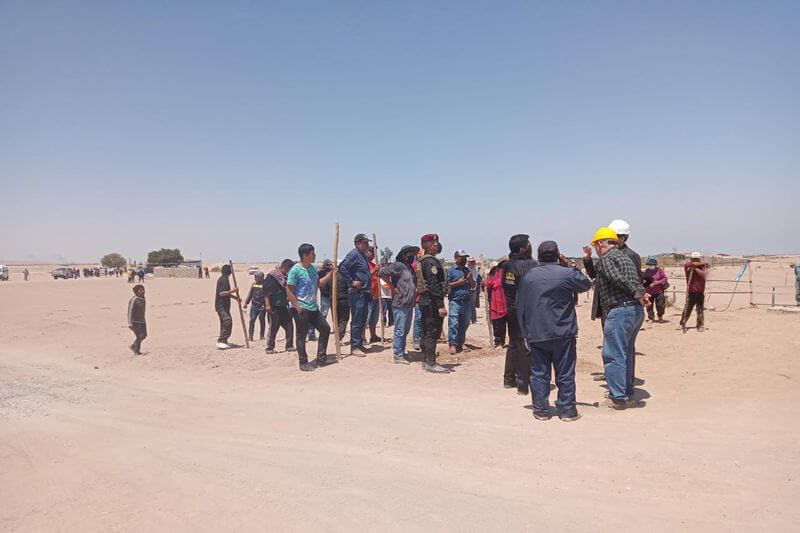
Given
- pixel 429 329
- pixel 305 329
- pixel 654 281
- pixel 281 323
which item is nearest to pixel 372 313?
pixel 281 323

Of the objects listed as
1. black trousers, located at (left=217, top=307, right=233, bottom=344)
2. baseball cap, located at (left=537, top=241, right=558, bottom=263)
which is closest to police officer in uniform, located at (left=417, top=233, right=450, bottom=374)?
baseball cap, located at (left=537, top=241, right=558, bottom=263)

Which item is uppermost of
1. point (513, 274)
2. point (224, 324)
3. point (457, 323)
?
point (513, 274)

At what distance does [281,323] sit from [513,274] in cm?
525

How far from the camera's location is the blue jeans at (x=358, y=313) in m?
8.94

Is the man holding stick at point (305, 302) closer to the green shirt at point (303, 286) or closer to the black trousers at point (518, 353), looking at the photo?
the green shirt at point (303, 286)

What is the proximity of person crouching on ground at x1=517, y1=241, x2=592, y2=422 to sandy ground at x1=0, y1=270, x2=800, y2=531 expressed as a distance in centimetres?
27

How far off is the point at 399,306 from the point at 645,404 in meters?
3.80

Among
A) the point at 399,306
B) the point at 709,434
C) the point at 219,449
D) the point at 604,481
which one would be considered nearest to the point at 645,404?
the point at 709,434

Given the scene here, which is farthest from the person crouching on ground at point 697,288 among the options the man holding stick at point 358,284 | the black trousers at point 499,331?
the man holding stick at point 358,284

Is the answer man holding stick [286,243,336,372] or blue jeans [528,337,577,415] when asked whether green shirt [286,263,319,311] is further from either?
blue jeans [528,337,577,415]

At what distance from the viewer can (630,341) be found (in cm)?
545

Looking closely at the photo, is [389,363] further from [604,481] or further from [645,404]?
[604,481]

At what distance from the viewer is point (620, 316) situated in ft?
17.6

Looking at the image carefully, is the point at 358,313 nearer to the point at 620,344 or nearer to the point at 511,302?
the point at 511,302
